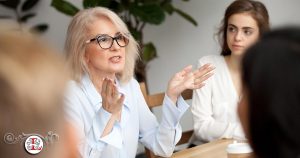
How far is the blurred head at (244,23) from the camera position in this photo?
7.82ft

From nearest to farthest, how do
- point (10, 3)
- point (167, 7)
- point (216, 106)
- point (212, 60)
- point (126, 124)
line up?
point (126, 124) < point (216, 106) < point (212, 60) < point (167, 7) < point (10, 3)

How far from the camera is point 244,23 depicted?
2.39 metres

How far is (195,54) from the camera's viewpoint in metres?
3.97

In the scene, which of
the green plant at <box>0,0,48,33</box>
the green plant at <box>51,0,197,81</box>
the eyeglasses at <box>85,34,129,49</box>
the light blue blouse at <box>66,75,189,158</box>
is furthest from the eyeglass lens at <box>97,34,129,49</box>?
the green plant at <box>0,0,48,33</box>

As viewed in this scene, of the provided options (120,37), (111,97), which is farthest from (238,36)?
(111,97)

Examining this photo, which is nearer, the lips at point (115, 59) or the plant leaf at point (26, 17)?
the lips at point (115, 59)

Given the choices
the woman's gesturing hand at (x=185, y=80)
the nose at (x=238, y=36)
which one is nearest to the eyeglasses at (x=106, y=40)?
the woman's gesturing hand at (x=185, y=80)

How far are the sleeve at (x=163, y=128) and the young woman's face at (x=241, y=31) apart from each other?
0.61 m

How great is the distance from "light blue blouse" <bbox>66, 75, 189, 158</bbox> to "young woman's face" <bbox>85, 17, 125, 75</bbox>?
7 cm

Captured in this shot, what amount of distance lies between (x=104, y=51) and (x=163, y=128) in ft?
1.32

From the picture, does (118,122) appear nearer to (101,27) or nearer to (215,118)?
(101,27)

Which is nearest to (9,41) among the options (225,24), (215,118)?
(215,118)

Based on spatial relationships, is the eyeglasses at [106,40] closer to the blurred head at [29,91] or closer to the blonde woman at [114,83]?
the blonde woman at [114,83]

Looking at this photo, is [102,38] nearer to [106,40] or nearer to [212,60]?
[106,40]
